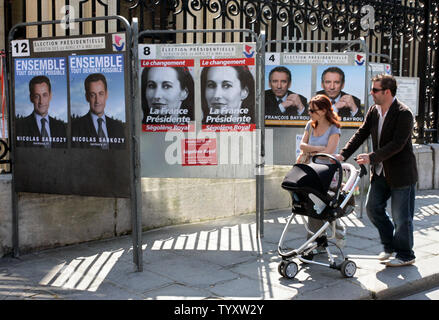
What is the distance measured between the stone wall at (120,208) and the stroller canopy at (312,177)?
2.43m

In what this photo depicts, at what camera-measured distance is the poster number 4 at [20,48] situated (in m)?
5.51

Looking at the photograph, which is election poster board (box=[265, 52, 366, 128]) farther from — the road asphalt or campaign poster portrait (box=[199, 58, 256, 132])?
the road asphalt

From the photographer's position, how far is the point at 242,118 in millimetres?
6094

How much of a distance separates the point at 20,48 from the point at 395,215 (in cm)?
414

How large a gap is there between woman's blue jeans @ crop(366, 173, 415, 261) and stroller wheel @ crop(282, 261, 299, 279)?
112cm

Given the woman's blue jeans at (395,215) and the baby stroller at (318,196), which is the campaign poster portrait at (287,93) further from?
the baby stroller at (318,196)

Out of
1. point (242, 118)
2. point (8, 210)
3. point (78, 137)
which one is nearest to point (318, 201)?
point (242, 118)

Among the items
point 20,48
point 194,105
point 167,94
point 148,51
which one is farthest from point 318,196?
point 20,48

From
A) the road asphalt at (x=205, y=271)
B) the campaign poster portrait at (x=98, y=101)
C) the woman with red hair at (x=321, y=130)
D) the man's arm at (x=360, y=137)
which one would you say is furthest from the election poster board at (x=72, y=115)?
the man's arm at (x=360, y=137)

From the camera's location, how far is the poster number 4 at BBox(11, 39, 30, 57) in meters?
5.51

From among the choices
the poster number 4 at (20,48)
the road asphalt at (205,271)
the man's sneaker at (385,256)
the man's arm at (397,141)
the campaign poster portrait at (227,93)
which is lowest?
the road asphalt at (205,271)

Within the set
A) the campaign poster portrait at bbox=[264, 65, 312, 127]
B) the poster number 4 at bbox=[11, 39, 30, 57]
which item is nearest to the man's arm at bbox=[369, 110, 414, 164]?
the campaign poster portrait at bbox=[264, 65, 312, 127]
